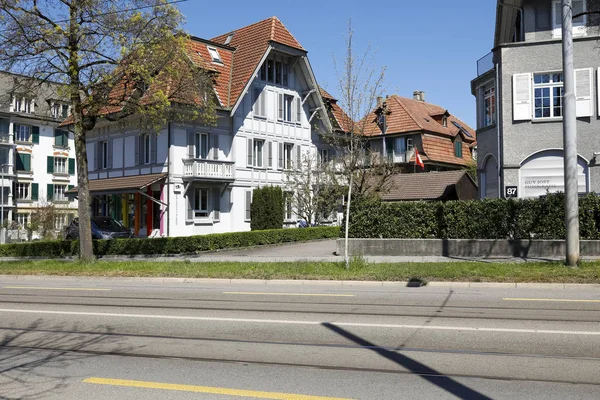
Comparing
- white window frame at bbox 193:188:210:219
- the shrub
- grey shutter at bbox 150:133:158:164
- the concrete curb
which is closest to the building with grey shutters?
the concrete curb

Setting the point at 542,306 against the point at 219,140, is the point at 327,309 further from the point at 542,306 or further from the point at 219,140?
the point at 219,140

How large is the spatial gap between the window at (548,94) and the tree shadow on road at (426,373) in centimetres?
1966

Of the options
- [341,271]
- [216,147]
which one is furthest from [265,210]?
[341,271]

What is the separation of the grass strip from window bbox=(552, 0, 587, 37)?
1293 centimetres

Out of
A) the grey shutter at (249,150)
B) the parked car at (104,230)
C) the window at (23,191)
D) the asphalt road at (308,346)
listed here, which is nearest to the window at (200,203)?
the grey shutter at (249,150)

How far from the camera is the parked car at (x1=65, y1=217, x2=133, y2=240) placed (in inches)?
1318

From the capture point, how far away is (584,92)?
79.1ft

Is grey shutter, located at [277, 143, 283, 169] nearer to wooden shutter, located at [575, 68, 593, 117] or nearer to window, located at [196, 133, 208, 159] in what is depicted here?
window, located at [196, 133, 208, 159]

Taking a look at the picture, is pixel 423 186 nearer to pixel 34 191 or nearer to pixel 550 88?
pixel 550 88

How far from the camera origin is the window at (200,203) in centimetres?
3722

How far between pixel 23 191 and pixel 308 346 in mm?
59337

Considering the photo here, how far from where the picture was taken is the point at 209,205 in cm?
3797

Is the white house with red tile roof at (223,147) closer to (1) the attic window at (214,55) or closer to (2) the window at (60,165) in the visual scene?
(1) the attic window at (214,55)

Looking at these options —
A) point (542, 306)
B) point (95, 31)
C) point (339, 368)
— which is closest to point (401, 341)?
point (339, 368)
